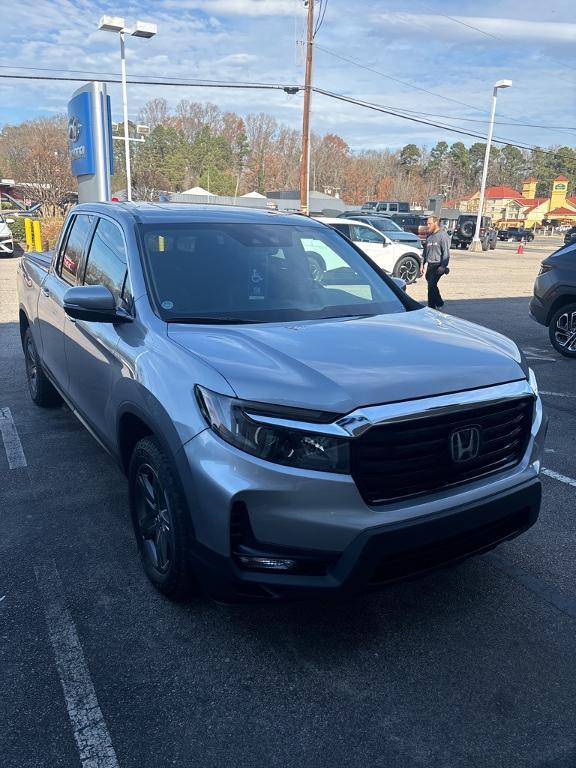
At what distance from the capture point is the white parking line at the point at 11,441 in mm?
4641

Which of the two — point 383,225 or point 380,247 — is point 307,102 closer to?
point 383,225

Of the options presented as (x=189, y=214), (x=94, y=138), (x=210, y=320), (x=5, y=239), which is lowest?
(x=5, y=239)

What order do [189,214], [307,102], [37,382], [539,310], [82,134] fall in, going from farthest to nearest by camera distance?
1. [307,102]
2. [82,134]
3. [539,310]
4. [37,382]
5. [189,214]

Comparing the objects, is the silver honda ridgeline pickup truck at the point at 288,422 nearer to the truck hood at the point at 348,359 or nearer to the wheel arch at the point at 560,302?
the truck hood at the point at 348,359

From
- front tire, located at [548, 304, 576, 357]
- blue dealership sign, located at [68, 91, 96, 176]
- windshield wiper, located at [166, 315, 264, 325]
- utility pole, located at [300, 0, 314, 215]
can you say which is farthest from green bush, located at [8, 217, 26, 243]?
windshield wiper, located at [166, 315, 264, 325]

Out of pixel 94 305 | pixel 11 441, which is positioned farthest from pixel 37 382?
pixel 94 305

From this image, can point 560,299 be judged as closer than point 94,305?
No

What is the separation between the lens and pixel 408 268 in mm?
18031

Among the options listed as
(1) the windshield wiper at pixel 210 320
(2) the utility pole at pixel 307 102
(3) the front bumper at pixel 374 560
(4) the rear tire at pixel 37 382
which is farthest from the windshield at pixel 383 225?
(3) the front bumper at pixel 374 560

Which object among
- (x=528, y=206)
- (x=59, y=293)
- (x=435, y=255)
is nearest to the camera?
(x=59, y=293)

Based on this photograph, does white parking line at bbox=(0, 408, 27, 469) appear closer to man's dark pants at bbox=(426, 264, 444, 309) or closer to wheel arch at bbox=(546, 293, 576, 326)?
wheel arch at bbox=(546, 293, 576, 326)

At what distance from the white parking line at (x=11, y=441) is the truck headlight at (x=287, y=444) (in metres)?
2.88

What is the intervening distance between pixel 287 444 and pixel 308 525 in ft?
1.00

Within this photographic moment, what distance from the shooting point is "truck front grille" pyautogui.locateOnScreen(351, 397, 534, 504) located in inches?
91.8
